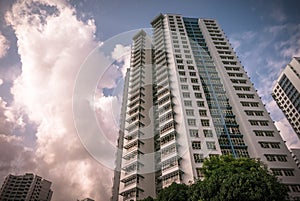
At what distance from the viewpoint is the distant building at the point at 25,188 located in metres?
98.2

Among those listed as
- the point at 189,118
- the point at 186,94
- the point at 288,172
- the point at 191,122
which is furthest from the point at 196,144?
the point at 288,172

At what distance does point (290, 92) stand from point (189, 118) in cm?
5869

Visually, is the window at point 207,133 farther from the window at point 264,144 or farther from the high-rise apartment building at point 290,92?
the high-rise apartment building at point 290,92

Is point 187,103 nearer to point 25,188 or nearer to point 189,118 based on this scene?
point 189,118

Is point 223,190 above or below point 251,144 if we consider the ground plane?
below

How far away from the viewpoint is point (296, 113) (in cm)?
7144

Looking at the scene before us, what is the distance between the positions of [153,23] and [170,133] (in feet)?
149

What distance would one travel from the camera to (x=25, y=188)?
100 meters

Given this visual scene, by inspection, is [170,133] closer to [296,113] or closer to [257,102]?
[257,102]

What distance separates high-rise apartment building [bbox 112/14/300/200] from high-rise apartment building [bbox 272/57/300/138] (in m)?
33.9

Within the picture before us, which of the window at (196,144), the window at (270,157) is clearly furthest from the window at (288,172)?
the window at (196,144)

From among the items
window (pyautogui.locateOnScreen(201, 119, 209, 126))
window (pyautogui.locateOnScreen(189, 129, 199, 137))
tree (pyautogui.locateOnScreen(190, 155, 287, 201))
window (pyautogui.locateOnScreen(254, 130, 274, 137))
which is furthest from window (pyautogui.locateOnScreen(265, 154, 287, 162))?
tree (pyautogui.locateOnScreen(190, 155, 287, 201))

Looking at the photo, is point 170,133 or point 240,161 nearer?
point 240,161

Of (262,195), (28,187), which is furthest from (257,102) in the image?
(28,187)
